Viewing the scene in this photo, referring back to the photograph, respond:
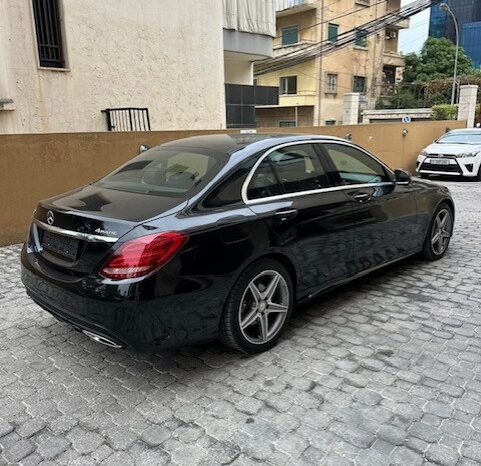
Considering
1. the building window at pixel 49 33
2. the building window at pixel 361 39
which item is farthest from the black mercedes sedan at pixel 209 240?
the building window at pixel 361 39

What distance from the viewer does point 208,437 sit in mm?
2557

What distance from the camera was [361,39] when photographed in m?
36.6

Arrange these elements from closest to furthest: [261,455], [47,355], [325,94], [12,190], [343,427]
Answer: [261,455] → [343,427] → [47,355] → [12,190] → [325,94]

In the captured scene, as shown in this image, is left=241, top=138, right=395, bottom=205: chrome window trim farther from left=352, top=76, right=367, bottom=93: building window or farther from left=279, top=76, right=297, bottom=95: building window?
left=352, top=76, right=367, bottom=93: building window

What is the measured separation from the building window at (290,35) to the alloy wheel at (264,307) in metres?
34.2

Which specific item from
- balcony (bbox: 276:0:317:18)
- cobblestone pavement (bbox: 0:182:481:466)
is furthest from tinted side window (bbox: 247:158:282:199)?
balcony (bbox: 276:0:317:18)

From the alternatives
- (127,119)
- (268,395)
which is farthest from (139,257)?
(127,119)

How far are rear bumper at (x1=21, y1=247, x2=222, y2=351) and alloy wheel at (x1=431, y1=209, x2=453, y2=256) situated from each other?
11.0ft

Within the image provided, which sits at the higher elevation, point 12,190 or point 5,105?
point 5,105

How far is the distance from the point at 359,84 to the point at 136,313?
38.0 metres

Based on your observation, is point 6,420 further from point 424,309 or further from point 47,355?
point 424,309

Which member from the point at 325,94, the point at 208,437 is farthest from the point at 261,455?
the point at 325,94

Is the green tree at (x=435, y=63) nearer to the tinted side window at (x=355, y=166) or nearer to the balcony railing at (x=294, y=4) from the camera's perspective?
the balcony railing at (x=294, y=4)

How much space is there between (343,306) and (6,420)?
9.04ft
